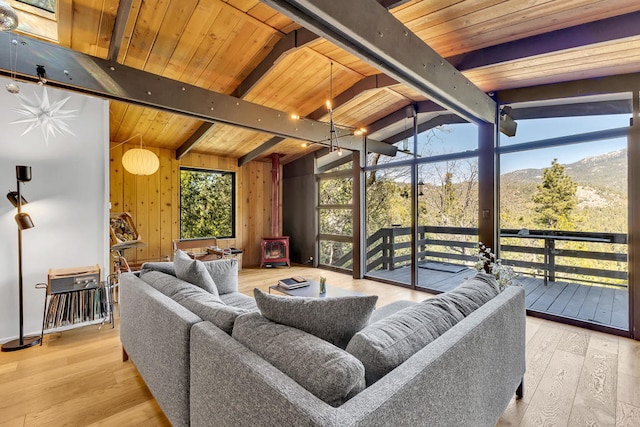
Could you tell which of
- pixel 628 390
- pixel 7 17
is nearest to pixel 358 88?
pixel 7 17

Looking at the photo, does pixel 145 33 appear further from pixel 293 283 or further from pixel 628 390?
pixel 628 390

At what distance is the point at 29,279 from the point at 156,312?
2.34 meters

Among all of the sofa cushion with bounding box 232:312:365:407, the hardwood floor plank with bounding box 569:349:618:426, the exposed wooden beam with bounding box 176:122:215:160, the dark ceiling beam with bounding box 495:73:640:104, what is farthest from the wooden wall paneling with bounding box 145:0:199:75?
the hardwood floor plank with bounding box 569:349:618:426

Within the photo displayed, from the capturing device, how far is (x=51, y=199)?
3051mm

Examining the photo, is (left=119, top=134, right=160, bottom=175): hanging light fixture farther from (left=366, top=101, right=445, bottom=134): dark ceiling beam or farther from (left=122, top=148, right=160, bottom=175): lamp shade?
(left=366, top=101, right=445, bottom=134): dark ceiling beam

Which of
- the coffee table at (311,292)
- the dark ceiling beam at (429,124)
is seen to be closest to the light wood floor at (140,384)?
the coffee table at (311,292)

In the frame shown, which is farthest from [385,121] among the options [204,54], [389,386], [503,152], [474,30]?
[389,386]

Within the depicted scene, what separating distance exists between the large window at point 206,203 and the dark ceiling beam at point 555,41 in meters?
4.83

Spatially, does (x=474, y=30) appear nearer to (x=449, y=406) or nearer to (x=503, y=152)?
(x=503, y=152)

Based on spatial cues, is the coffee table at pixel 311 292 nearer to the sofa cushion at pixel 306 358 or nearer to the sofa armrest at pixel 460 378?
the sofa armrest at pixel 460 378

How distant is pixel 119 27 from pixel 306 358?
112 inches

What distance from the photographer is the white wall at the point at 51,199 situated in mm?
2820

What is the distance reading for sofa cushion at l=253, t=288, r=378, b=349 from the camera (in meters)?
1.21

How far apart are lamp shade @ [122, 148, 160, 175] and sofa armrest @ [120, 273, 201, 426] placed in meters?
2.49
